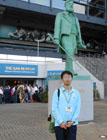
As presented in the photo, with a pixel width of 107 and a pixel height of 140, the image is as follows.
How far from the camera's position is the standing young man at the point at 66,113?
3142mm

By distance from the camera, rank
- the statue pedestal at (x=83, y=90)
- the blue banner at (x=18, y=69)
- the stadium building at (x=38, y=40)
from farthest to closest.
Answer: the stadium building at (x=38, y=40), the blue banner at (x=18, y=69), the statue pedestal at (x=83, y=90)

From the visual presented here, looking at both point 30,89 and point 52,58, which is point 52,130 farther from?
point 52,58

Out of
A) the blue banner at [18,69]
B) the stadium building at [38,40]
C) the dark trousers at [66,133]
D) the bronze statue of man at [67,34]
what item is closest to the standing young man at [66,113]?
the dark trousers at [66,133]

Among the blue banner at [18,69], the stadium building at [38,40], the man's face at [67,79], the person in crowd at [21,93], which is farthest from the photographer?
the stadium building at [38,40]

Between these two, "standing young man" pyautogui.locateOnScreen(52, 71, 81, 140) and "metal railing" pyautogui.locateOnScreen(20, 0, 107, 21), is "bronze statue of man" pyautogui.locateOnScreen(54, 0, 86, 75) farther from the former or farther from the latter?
"metal railing" pyautogui.locateOnScreen(20, 0, 107, 21)

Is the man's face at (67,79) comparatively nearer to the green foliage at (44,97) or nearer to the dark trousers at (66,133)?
the dark trousers at (66,133)

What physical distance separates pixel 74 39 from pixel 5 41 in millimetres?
26307

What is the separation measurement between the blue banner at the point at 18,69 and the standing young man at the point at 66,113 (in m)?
18.8

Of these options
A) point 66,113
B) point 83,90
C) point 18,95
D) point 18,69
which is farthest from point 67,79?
point 18,69

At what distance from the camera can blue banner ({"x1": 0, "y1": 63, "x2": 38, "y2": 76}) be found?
70.6 ft

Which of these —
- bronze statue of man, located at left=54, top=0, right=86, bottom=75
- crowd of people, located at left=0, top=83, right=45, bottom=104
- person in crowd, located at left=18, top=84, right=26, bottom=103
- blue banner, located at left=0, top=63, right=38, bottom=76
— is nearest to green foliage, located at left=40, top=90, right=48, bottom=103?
crowd of people, located at left=0, top=83, right=45, bottom=104

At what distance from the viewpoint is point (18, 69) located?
72.6ft

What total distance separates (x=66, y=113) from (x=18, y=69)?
19346 millimetres

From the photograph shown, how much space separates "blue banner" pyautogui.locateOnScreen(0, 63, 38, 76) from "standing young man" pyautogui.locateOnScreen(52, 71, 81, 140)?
1881 centimetres
